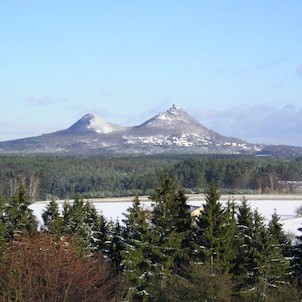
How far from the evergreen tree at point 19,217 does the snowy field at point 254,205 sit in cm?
1860

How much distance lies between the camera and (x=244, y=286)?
20.2 metres

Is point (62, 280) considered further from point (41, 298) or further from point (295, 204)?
point (295, 204)

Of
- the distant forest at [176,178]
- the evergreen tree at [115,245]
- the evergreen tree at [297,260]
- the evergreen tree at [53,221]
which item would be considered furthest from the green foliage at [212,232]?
the distant forest at [176,178]

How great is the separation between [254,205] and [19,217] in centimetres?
3313

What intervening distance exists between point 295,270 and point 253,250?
2.37 metres

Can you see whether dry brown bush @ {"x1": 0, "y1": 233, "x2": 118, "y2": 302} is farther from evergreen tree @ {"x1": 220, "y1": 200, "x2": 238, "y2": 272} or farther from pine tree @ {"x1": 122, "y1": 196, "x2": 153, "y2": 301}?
evergreen tree @ {"x1": 220, "y1": 200, "x2": 238, "y2": 272}

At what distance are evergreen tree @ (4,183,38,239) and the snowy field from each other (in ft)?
61.0

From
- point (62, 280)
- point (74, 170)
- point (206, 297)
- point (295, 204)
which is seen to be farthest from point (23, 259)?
point (74, 170)

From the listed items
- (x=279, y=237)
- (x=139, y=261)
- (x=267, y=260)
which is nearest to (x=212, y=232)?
(x=267, y=260)

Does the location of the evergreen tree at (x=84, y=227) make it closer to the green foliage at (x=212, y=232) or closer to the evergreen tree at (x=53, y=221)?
the evergreen tree at (x=53, y=221)

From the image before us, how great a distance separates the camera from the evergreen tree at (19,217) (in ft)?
83.0

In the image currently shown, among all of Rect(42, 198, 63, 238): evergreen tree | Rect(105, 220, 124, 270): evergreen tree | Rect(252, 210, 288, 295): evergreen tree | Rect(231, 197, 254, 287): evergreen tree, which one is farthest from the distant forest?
Rect(252, 210, 288, 295): evergreen tree

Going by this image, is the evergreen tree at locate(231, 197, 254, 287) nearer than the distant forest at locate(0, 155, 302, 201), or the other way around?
the evergreen tree at locate(231, 197, 254, 287)

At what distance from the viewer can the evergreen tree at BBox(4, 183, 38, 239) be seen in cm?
2528
